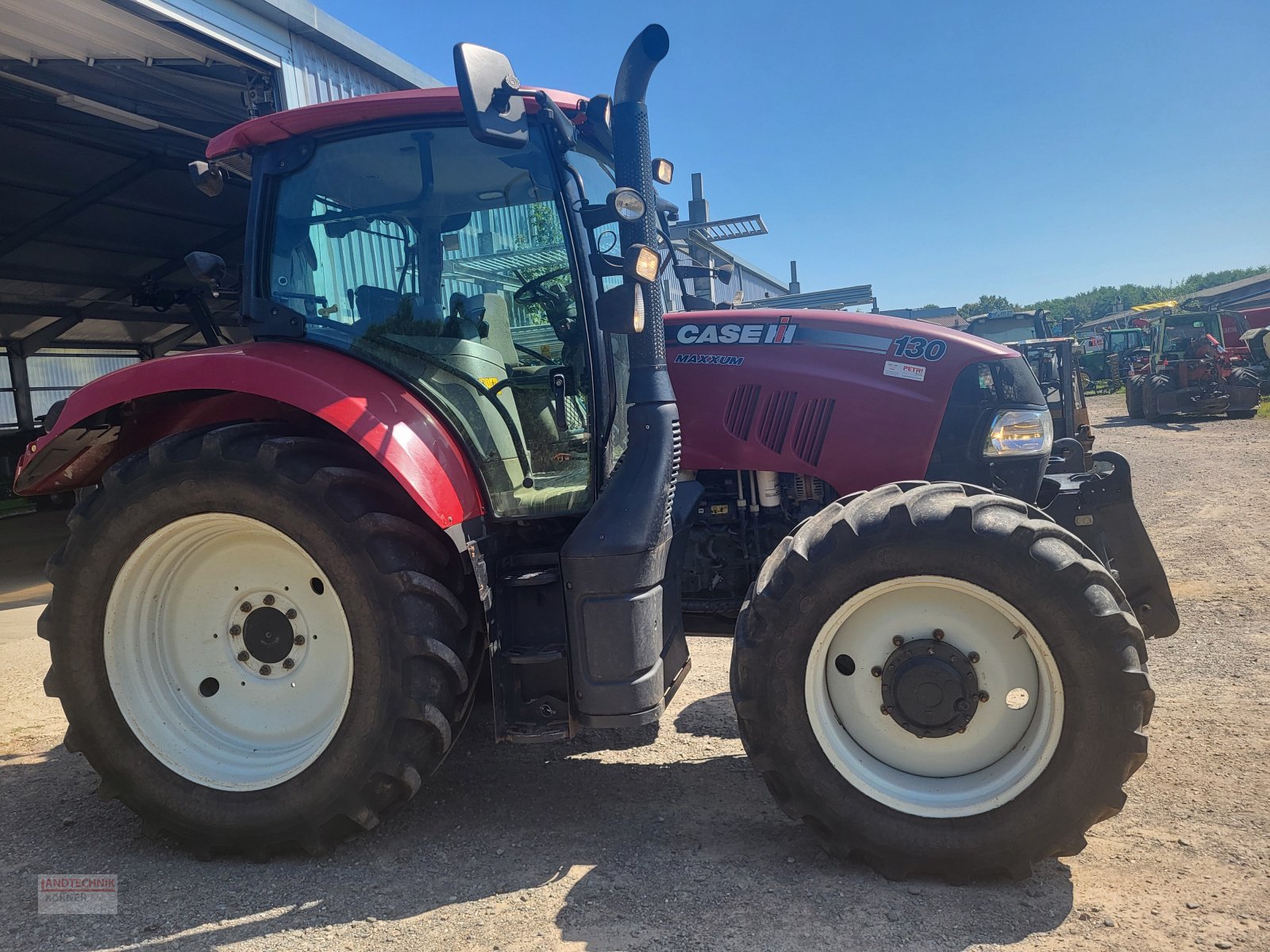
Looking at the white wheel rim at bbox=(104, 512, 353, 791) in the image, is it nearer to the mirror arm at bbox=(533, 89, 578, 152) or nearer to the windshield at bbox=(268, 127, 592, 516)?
the windshield at bbox=(268, 127, 592, 516)

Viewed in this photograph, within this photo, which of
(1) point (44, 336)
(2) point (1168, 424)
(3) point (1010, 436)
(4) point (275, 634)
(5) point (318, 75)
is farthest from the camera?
(2) point (1168, 424)

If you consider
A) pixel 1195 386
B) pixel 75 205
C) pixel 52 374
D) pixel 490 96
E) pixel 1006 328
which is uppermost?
pixel 75 205

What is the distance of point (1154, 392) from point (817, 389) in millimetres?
16775

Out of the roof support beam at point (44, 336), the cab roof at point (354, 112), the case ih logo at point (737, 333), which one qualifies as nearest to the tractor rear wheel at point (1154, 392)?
the case ih logo at point (737, 333)

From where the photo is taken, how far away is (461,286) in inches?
120

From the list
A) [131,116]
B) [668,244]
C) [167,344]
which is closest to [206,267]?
[668,244]

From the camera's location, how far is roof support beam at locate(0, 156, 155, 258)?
9.37 m

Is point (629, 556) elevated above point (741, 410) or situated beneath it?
situated beneath

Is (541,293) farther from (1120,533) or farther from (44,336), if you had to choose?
(44,336)

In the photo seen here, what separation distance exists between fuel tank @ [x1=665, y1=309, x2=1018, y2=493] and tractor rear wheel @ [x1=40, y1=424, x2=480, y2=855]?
1.16 metres

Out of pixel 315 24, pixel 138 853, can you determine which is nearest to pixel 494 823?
pixel 138 853

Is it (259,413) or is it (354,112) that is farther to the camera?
(259,413)

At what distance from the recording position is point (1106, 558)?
10.6 ft

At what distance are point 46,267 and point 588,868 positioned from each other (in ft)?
43.6
